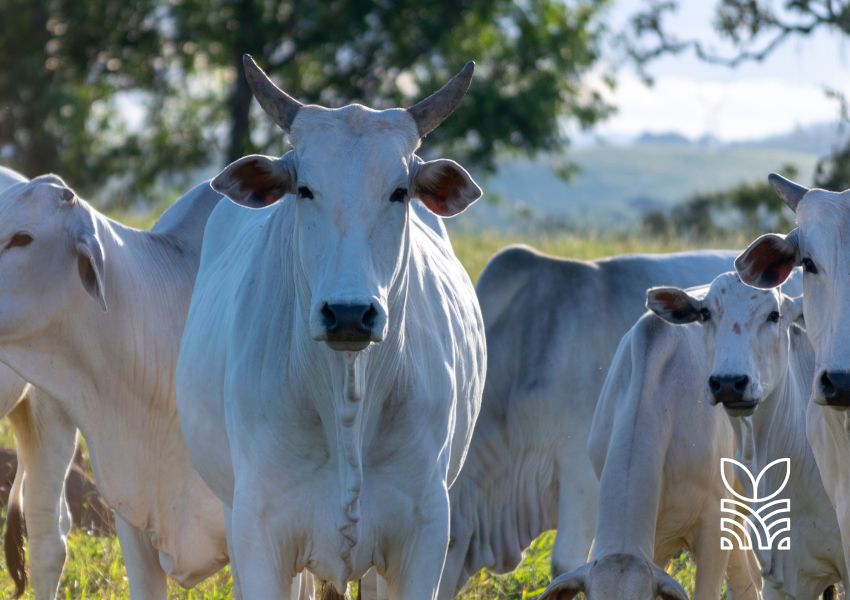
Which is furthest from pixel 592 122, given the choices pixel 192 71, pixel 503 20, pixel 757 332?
pixel 757 332

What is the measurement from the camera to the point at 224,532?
607 centimetres

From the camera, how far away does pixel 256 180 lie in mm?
4707

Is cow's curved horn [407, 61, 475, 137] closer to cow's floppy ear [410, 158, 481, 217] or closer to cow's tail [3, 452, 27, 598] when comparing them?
cow's floppy ear [410, 158, 481, 217]

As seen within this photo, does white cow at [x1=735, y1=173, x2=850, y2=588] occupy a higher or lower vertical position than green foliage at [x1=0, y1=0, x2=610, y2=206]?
lower

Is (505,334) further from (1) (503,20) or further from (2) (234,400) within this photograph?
(1) (503,20)

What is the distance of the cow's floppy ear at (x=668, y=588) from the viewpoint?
17.3 feet

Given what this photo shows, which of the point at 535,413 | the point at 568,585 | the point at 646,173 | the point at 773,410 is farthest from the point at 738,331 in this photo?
the point at 646,173

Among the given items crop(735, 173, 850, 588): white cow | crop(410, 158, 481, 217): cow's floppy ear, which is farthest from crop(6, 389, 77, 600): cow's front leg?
crop(735, 173, 850, 588): white cow

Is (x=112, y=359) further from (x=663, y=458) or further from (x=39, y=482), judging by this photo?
(x=663, y=458)

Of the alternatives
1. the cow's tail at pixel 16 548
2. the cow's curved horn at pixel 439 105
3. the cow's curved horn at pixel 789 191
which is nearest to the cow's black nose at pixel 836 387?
the cow's curved horn at pixel 789 191

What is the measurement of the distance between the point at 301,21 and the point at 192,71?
285cm

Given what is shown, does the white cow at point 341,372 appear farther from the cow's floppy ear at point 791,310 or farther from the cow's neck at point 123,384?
the cow's floppy ear at point 791,310

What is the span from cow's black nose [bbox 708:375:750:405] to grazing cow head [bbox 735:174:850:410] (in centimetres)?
39

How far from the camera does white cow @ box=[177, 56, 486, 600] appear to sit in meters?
4.50
